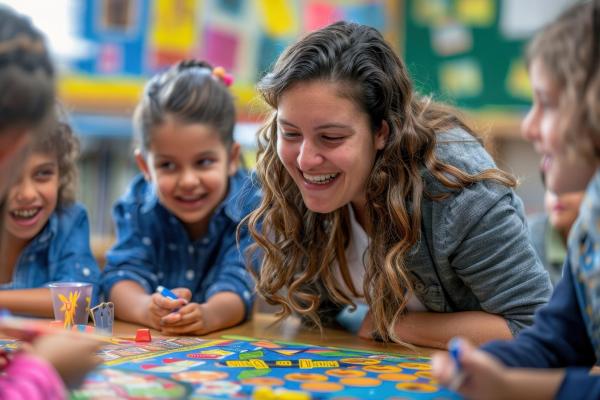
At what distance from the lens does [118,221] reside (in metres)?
1.78

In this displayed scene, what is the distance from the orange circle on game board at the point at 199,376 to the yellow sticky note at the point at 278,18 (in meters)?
2.99

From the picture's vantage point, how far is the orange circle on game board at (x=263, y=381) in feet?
3.24

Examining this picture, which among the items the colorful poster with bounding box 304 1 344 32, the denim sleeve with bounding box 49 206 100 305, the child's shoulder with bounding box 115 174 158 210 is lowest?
the denim sleeve with bounding box 49 206 100 305

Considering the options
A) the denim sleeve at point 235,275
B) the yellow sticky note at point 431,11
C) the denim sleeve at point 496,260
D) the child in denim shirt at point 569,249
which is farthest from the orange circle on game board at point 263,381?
the yellow sticky note at point 431,11

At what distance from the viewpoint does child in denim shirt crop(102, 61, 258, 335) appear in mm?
1642

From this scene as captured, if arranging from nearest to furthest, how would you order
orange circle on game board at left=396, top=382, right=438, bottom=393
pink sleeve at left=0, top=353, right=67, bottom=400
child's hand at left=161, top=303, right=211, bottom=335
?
pink sleeve at left=0, top=353, right=67, bottom=400
orange circle on game board at left=396, top=382, right=438, bottom=393
child's hand at left=161, top=303, right=211, bottom=335

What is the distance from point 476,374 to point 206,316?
0.75 meters

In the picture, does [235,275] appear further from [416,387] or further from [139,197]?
[416,387]

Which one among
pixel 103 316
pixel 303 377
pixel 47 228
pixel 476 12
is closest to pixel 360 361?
pixel 303 377

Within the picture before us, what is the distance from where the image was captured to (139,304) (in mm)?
1545

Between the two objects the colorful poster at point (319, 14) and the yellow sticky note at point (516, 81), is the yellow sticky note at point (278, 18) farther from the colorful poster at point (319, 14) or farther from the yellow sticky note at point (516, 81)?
the yellow sticky note at point (516, 81)

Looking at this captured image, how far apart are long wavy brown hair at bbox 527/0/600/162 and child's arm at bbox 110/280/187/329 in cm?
82

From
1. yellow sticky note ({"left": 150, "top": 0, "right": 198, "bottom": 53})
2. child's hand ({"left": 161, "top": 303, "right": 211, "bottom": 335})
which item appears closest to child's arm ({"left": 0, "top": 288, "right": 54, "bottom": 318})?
child's hand ({"left": 161, "top": 303, "right": 211, "bottom": 335})

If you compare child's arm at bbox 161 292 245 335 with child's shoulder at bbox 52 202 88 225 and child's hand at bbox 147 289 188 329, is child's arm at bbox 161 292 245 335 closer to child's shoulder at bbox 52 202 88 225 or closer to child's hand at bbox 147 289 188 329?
child's hand at bbox 147 289 188 329
